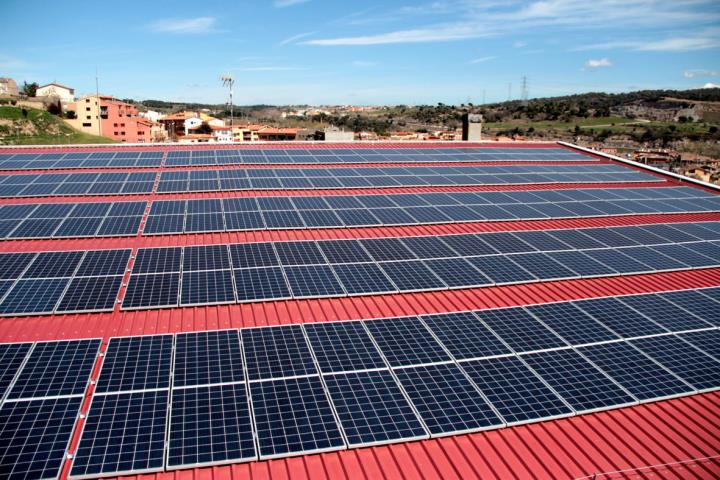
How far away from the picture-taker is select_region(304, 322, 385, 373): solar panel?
41.1ft

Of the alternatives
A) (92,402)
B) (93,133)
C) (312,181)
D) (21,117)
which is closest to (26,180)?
(312,181)

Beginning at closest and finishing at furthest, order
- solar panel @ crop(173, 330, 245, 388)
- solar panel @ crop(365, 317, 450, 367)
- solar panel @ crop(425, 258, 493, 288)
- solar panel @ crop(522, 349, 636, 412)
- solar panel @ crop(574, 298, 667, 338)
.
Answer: solar panel @ crop(173, 330, 245, 388), solar panel @ crop(522, 349, 636, 412), solar panel @ crop(365, 317, 450, 367), solar panel @ crop(574, 298, 667, 338), solar panel @ crop(425, 258, 493, 288)

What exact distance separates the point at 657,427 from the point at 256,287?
12960 millimetres

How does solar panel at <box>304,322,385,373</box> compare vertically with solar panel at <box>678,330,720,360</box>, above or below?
above

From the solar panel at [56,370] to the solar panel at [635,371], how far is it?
14.2m

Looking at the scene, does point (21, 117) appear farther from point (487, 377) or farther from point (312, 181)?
point (487, 377)

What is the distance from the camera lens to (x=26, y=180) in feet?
94.3

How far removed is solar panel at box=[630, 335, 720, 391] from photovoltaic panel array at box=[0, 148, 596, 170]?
26275 millimetres

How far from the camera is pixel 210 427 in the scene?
33.6 ft

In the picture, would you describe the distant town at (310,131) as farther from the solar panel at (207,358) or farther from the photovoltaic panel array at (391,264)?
the solar panel at (207,358)

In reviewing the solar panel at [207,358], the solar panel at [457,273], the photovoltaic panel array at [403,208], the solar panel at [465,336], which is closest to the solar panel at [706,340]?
the solar panel at [465,336]

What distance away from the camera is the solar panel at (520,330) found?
45.7 ft

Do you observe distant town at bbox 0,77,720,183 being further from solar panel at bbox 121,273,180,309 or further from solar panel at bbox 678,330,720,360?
solar panel at bbox 678,330,720,360

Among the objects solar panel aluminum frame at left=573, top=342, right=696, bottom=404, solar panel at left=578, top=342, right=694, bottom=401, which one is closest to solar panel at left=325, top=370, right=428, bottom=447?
solar panel aluminum frame at left=573, top=342, right=696, bottom=404
